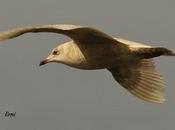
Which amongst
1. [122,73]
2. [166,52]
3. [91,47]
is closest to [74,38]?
[91,47]

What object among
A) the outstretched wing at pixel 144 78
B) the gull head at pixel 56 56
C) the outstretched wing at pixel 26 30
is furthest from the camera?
the outstretched wing at pixel 144 78

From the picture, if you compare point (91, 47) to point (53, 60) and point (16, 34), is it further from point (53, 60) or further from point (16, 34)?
point (16, 34)

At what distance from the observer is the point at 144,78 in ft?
68.4

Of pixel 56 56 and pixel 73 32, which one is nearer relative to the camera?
pixel 73 32

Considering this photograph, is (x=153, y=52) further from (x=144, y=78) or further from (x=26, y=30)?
(x=26, y=30)

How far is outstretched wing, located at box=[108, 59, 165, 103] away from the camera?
67.9 ft

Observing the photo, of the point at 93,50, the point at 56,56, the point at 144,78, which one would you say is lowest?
the point at 144,78

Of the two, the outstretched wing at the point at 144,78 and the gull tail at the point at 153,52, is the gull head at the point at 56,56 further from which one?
the outstretched wing at the point at 144,78

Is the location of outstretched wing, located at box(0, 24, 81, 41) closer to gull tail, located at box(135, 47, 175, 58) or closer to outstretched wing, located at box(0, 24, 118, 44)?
outstretched wing, located at box(0, 24, 118, 44)

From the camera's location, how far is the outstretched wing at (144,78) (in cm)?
2070

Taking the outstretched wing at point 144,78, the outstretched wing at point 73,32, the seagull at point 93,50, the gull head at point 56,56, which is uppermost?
the outstretched wing at point 73,32

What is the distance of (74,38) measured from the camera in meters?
17.2

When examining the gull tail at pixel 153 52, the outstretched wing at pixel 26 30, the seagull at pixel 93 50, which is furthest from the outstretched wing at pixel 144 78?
the outstretched wing at pixel 26 30

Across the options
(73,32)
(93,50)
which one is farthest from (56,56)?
(73,32)
